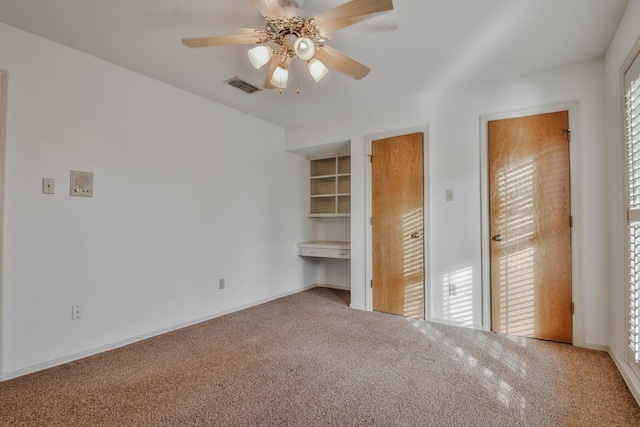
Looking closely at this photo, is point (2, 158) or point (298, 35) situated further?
point (2, 158)

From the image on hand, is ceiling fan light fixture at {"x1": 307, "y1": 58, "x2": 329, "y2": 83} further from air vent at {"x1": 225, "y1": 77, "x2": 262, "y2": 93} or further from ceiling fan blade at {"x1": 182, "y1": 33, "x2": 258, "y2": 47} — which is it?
air vent at {"x1": 225, "y1": 77, "x2": 262, "y2": 93}

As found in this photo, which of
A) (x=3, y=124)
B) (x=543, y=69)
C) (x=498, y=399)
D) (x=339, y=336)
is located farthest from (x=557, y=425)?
(x=3, y=124)

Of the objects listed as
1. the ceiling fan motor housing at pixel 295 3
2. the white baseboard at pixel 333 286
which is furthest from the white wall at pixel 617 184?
the white baseboard at pixel 333 286

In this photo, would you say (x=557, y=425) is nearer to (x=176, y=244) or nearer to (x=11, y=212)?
(x=176, y=244)

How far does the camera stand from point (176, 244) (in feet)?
10.4

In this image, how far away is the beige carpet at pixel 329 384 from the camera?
171 cm

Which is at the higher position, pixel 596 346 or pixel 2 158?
pixel 2 158

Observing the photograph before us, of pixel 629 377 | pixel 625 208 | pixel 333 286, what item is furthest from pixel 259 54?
pixel 333 286

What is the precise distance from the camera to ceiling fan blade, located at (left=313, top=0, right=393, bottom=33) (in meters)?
1.61

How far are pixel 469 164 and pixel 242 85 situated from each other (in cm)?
243

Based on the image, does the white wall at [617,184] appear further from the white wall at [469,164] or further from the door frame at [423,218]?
the door frame at [423,218]

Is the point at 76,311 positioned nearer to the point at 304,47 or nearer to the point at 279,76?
the point at 279,76

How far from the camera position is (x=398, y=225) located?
11.6ft

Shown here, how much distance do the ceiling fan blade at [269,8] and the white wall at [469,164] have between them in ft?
6.74
